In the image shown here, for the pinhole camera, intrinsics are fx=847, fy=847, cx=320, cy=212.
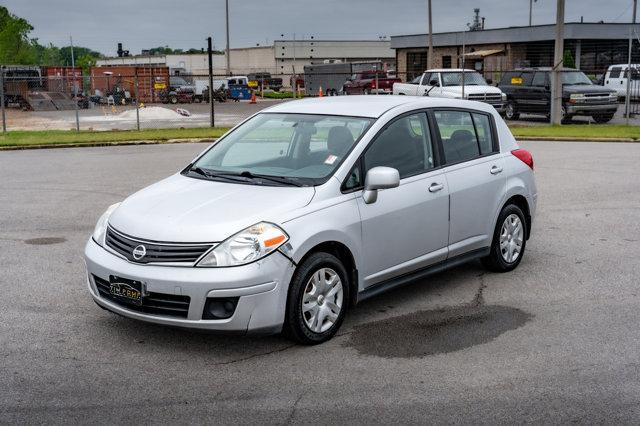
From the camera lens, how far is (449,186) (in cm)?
715

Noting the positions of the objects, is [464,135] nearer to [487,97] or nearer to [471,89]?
[471,89]

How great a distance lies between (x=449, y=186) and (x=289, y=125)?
1442mm

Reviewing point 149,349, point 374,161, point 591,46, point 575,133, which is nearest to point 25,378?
point 149,349

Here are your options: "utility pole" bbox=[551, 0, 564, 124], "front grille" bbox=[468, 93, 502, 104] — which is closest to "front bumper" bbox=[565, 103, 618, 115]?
"utility pole" bbox=[551, 0, 564, 124]

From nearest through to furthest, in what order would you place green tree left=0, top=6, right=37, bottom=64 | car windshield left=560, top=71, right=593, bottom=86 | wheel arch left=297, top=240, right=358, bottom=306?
wheel arch left=297, top=240, right=358, bottom=306 < car windshield left=560, top=71, right=593, bottom=86 < green tree left=0, top=6, right=37, bottom=64

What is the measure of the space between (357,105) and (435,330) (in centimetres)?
203

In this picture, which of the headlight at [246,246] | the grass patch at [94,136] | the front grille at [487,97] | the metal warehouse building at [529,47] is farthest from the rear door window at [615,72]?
the headlight at [246,246]

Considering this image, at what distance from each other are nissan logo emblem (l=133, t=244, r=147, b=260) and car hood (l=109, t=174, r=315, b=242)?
8cm

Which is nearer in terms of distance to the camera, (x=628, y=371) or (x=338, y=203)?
(x=628, y=371)

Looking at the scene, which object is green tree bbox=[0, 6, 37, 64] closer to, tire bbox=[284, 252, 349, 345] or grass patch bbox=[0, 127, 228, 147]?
grass patch bbox=[0, 127, 228, 147]

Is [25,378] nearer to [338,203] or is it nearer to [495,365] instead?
[338,203]

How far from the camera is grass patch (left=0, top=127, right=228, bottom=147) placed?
2303 centimetres

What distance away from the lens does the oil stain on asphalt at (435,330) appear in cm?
589

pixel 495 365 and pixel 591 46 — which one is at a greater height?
pixel 591 46
